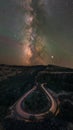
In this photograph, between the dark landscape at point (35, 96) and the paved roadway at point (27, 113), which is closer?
the dark landscape at point (35, 96)

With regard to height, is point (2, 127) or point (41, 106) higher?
point (41, 106)

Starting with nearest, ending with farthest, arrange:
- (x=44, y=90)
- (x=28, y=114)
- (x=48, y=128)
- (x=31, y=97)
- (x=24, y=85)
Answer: (x=48, y=128)
(x=28, y=114)
(x=31, y=97)
(x=44, y=90)
(x=24, y=85)

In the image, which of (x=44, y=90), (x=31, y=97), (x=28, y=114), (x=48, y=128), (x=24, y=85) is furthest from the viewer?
(x=24, y=85)

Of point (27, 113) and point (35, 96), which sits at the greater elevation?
point (35, 96)

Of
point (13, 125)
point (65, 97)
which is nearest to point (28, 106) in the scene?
point (13, 125)

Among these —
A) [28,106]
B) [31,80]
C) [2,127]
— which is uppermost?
[31,80]

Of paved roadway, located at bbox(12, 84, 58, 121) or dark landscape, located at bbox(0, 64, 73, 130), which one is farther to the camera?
paved roadway, located at bbox(12, 84, 58, 121)

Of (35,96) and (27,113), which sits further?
(35,96)

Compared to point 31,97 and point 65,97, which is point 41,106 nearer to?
point 31,97
